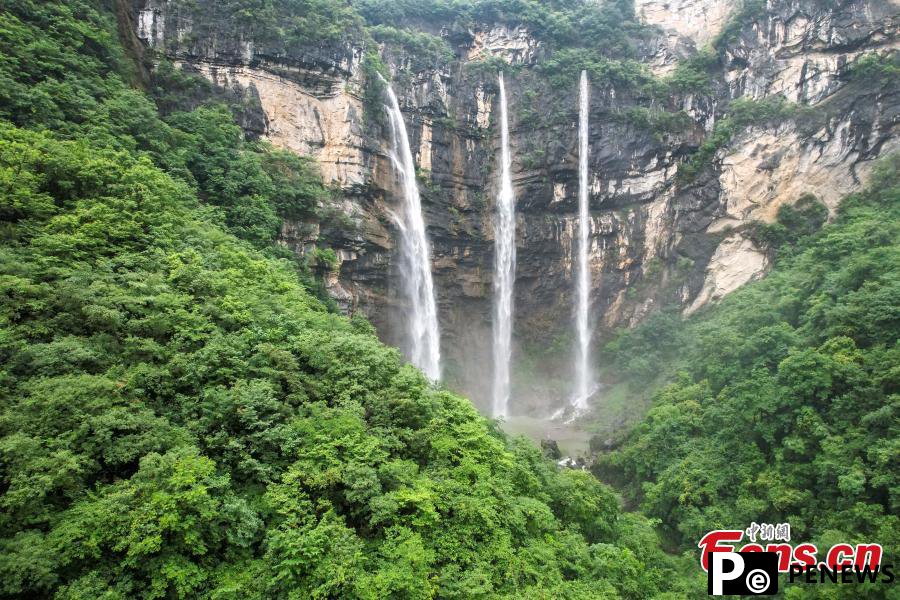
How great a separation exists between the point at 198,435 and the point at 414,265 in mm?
16632

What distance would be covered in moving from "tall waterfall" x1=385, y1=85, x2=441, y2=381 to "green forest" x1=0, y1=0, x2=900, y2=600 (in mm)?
6450

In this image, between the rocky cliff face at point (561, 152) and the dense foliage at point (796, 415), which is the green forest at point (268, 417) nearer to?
the dense foliage at point (796, 415)

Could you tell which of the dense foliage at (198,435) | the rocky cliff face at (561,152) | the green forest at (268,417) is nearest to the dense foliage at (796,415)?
the green forest at (268,417)

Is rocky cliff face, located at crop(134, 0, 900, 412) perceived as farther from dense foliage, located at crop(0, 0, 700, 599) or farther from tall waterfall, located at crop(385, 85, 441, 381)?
dense foliage, located at crop(0, 0, 700, 599)

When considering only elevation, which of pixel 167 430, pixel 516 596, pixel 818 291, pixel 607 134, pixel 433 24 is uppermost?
pixel 433 24

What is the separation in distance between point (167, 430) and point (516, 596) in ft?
15.8

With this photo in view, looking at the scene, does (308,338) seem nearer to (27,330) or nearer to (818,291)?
(27,330)

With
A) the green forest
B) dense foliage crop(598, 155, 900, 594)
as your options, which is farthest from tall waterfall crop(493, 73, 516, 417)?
the green forest

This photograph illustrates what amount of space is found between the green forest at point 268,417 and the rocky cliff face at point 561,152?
4162mm

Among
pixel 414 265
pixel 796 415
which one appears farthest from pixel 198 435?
pixel 414 265

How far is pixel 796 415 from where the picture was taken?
11078 mm

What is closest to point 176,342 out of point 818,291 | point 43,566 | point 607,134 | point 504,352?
point 43,566

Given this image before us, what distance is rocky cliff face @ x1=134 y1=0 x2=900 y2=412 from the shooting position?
19547mm

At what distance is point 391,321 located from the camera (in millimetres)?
21594
